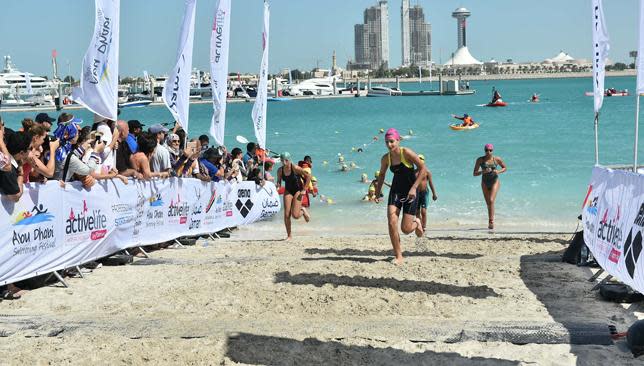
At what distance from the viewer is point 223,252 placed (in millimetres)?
11078

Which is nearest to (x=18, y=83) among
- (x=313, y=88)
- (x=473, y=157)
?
(x=313, y=88)

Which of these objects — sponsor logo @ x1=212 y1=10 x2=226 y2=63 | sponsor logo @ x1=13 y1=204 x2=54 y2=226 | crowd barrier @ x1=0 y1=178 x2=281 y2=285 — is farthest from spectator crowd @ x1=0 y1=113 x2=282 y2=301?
sponsor logo @ x1=212 y1=10 x2=226 y2=63

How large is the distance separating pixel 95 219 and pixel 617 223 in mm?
5820

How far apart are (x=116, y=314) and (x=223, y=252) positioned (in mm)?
3806

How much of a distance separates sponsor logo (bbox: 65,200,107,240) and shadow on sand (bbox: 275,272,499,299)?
2288mm

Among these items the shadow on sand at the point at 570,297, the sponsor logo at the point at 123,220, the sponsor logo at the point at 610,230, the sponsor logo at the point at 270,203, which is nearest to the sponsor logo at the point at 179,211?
the sponsor logo at the point at 123,220

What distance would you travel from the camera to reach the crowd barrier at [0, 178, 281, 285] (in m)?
7.93

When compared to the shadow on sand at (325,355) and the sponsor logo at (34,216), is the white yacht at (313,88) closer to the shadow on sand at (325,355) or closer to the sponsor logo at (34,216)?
the sponsor logo at (34,216)

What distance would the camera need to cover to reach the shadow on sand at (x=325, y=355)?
5922 mm

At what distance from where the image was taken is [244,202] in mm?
15047

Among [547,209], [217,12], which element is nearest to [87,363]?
[217,12]

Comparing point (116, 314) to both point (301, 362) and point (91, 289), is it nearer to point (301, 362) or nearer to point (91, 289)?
point (91, 289)

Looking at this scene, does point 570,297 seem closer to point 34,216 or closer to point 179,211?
point 34,216

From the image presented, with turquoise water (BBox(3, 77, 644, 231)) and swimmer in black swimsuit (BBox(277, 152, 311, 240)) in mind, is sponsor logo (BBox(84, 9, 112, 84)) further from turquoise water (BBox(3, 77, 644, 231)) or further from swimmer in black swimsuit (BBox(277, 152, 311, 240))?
turquoise water (BBox(3, 77, 644, 231))
